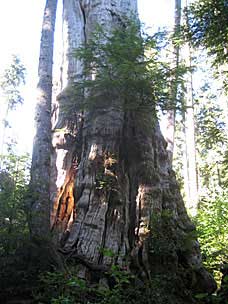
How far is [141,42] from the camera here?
723cm

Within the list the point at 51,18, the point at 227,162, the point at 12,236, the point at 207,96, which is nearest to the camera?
the point at 12,236

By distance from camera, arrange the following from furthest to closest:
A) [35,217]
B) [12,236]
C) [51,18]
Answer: [51,18]
[35,217]
[12,236]

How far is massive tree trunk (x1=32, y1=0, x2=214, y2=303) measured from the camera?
6.65m

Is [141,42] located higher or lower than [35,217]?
higher

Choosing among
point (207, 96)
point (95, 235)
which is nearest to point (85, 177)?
point (95, 235)

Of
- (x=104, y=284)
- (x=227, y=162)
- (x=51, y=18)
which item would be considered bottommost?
(x=104, y=284)

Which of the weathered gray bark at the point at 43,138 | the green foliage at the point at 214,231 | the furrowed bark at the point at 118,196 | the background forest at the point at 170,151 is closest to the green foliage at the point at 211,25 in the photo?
the background forest at the point at 170,151

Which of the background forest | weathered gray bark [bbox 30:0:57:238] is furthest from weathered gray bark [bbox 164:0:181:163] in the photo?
weathered gray bark [bbox 30:0:57:238]

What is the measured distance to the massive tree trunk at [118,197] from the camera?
6.65 m

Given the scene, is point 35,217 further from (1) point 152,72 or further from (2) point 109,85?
(1) point 152,72

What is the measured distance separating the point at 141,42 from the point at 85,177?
281cm

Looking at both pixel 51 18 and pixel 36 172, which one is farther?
pixel 51 18

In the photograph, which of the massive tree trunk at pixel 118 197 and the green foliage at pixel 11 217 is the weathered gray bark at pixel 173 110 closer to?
the massive tree trunk at pixel 118 197

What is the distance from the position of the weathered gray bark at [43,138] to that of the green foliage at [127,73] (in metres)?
0.91
